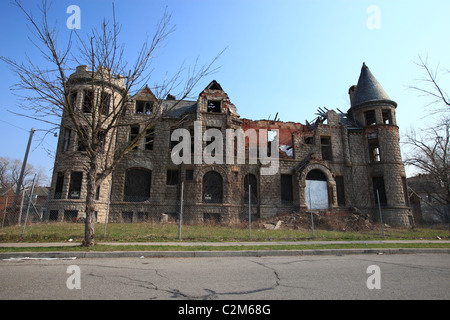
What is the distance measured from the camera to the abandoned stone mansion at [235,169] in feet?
68.6

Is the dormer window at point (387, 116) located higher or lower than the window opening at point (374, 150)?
higher

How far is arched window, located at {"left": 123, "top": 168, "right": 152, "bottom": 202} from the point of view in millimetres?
21812

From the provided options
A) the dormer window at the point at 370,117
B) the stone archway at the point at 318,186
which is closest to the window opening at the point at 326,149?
the stone archway at the point at 318,186

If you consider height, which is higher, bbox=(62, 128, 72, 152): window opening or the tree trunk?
bbox=(62, 128, 72, 152): window opening

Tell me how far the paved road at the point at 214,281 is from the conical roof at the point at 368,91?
23.6 meters

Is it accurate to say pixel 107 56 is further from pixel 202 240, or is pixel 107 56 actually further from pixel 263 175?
pixel 263 175

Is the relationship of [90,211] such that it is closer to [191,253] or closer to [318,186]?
[191,253]

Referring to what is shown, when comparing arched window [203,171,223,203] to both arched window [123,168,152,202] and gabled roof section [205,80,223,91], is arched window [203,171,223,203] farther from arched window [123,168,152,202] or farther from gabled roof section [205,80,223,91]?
gabled roof section [205,80,223,91]

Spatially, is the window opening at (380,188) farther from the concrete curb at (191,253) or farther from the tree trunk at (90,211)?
the tree trunk at (90,211)

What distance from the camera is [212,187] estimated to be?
21734 mm

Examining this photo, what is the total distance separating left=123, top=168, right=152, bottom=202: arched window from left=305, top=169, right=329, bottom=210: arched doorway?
47.6ft

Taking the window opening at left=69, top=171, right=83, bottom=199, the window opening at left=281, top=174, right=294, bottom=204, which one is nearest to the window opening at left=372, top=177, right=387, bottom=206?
the window opening at left=281, top=174, right=294, bottom=204

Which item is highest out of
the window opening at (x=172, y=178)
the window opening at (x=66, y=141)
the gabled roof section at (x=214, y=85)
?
the gabled roof section at (x=214, y=85)
